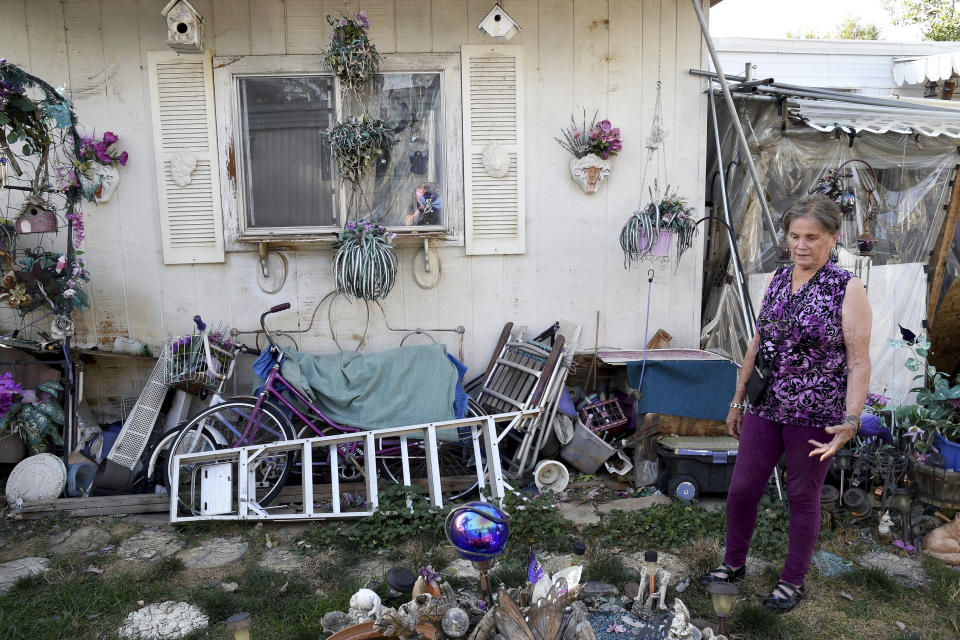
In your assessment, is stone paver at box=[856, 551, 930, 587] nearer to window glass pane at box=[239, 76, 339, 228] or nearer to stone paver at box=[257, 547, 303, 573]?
stone paver at box=[257, 547, 303, 573]

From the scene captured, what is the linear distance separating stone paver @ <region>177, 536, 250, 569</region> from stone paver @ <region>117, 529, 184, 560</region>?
3.9 inches

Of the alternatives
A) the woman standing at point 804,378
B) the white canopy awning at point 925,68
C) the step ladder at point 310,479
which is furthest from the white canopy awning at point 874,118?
the white canopy awning at point 925,68

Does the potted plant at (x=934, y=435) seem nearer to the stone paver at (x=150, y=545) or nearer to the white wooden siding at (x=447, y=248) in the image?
the white wooden siding at (x=447, y=248)

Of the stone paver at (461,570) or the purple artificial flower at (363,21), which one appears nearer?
the stone paver at (461,570)

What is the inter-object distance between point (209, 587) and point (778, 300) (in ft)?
10.1

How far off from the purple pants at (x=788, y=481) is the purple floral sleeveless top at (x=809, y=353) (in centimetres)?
9

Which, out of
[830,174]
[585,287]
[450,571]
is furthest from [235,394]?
[830,174]

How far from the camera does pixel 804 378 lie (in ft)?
9.41

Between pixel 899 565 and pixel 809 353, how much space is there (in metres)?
1.62

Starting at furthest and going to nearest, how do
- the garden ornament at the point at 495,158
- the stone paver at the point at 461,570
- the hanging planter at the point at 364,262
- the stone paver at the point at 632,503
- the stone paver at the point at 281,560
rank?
1. the garden ornament at the point at 495,158
2. the hanging planter at the point at 364,262
3. the stone paver at the point at 632,503
4. the stone paver at the point at 281,560
5. the stone paver at the point at 461,570

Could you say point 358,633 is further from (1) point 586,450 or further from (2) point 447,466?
(1) point 586,450

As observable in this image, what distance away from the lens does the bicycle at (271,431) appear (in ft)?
14.3

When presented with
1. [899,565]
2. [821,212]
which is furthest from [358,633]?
[899,565]

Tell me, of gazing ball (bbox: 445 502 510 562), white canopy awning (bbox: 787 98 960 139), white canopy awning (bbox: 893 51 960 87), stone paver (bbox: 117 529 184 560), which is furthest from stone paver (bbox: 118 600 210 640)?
white canopy awning (bbox: 893 51 960 87)
